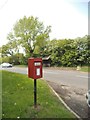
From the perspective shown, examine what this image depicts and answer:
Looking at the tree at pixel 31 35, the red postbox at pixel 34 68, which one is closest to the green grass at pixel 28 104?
the red postbox at pixel 34 68

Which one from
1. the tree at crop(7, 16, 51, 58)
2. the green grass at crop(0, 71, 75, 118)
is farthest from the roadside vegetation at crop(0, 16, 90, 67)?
the green grass at crop(0, 71, 75, 118)

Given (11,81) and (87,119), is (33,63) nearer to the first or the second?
(87,119)

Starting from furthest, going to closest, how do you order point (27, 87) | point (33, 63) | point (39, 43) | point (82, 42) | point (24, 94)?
1. point (39, 43)
2. point (82, 42)
3. point (27, 87)
4. point (24, 94)
5. point (33, 63)

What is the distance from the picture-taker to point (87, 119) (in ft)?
12.2

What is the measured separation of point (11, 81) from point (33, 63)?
6.63 feet

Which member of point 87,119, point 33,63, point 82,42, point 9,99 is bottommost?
point 87,119

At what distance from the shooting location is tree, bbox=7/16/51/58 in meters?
24.9

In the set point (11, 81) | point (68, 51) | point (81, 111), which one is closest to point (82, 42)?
point (68, 51)

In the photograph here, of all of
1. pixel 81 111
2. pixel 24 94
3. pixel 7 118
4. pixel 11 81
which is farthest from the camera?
pixel 11 81

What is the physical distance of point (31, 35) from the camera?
83.9ft

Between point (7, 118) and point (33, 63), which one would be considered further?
point (33, 63)

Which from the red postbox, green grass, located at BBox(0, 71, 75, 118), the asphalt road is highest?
the red postbox

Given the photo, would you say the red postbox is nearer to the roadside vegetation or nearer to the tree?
the roadside vegetation

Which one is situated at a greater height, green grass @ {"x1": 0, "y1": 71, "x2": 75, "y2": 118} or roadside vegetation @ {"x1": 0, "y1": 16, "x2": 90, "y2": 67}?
roadside vegetation @ {"x1": 0, "y1": 16, "x2": 90, "y2": 67}
